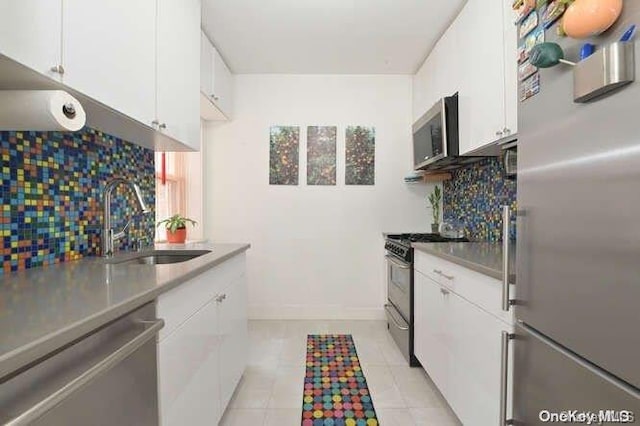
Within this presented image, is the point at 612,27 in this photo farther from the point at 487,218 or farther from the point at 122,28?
the point at 487,218

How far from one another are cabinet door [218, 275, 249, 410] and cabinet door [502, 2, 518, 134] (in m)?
1.73

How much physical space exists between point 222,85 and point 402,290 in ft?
8.06

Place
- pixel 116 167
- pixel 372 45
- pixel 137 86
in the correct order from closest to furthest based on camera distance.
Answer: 1. pixel 137 86
2. pixel 116 167
3. pixel 372 45

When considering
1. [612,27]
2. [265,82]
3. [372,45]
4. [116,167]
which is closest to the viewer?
[612,27]

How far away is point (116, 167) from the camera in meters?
1.75

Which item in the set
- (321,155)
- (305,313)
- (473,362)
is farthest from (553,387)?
(321,155)

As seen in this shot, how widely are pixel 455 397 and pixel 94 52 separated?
2167 millimetres

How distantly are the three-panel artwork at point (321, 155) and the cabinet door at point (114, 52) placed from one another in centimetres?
186

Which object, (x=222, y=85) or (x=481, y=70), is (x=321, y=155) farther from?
(x=481, y=70)

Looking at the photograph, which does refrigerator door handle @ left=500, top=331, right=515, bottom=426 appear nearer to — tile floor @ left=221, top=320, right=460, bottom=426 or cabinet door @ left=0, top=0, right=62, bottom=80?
tile floor @ left=221, top=320, right=460, bottom=426

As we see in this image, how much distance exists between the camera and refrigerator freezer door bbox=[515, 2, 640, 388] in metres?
0.68

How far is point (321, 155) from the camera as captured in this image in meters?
3.32

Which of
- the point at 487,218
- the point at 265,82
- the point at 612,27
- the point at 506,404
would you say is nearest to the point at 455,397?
the point at 506,404

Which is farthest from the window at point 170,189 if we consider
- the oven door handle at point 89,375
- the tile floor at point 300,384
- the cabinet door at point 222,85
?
the oven door handle at point 89,375
